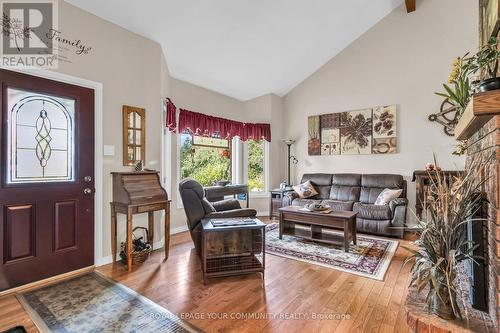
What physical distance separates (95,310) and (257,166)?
4.23 metres

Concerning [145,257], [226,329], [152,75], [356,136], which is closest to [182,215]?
[145,257]

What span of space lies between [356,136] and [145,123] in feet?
13.0

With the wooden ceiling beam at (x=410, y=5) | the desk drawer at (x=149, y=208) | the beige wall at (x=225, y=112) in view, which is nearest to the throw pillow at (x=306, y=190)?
the beige wall at (x=225, y=112)

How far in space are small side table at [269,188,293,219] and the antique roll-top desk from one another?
273 centimetres

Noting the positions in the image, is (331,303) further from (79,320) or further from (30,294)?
(30,294)

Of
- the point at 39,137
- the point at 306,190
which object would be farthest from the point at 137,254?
the point at 306,190

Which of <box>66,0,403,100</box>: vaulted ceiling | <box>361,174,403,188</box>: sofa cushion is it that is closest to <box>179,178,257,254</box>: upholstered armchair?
<box>66,0,403,100</box>: vaulted ceiling

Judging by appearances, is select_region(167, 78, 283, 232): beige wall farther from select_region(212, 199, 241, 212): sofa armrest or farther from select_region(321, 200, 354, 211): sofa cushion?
select_region(321, 200, 354, 211): sofa cushion

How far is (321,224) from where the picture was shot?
3504 mm

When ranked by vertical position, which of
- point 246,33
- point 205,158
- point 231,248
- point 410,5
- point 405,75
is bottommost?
point 231,248

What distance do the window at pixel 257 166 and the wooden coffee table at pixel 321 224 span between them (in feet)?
6.05

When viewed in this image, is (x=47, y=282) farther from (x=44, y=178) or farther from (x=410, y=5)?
(x=410, y=5)

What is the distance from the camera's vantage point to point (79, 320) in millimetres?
1908

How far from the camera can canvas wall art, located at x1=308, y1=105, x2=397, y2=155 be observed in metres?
4.81
